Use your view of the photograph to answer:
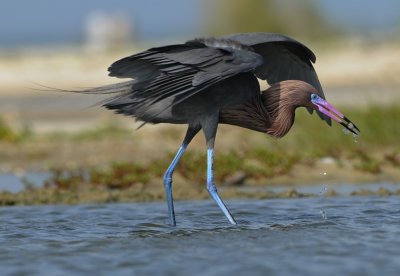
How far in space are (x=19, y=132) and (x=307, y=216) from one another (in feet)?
21.1

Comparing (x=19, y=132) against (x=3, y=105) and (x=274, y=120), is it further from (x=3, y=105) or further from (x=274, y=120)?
(x=3, y=105)

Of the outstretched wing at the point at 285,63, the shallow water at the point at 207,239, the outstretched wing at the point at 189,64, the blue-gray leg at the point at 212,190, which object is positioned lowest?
the shallow water at the point at 207,239

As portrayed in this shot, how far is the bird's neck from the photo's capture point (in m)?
7.18

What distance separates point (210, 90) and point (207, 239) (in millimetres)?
1121

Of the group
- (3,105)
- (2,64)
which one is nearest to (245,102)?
(3,105)

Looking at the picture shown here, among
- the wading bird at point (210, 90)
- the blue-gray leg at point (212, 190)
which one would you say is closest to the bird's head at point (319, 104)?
the wading bird at point (210, 90)

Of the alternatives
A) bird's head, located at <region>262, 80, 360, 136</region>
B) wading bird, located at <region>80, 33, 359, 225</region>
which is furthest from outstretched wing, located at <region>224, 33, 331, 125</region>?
bird's head, located at <region>262, 80, 360, 136</region>

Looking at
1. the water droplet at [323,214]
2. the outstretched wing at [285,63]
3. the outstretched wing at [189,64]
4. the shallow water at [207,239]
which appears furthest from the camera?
the outstretched wing at [285,63]

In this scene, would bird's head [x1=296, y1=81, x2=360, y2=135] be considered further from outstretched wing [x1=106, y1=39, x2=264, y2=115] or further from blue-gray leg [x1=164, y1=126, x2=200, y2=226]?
blue-gray leg [x1=164, y1=126, x2=200, y2=226]

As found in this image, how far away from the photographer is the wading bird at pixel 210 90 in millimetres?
6613

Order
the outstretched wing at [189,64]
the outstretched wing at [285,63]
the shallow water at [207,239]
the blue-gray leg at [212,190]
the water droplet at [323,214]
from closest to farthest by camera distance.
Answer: the shallow water at [207,239]
the outstretched wing at [189,64]
the blue-gray leg at [212,190]
the water droplet at [323,214]
the outstretched wing at [285,63]

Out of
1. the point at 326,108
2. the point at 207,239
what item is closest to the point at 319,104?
the point at 326,108

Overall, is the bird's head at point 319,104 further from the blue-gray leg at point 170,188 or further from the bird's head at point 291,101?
the blue-gray leg at point 170,188

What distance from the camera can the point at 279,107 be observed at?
7.20 metres
